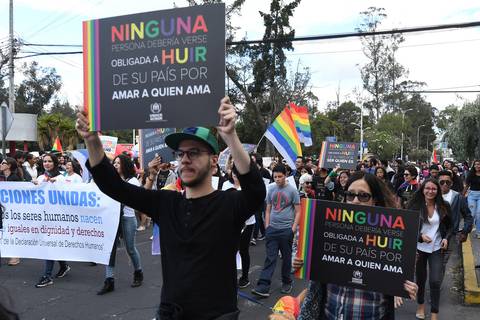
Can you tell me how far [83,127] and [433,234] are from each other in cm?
415

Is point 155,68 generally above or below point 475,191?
above

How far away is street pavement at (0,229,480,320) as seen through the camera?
5.42 m

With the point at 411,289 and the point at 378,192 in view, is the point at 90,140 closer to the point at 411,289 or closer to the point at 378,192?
the point at 378,192

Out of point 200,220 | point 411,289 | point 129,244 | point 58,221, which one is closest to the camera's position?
point 200,220

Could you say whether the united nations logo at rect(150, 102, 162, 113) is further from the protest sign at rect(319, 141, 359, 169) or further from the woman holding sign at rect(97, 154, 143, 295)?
the protest sign at rect(319, 141, 359, 169)

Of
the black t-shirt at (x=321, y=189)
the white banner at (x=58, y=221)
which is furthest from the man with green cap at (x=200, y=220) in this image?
the black t-shirt at (x=321, y=189)

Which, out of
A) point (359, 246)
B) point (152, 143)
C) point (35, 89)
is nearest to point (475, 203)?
point (152, 143)

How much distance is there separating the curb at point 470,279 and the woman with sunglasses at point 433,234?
1.03m

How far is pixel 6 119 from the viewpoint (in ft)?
35.8

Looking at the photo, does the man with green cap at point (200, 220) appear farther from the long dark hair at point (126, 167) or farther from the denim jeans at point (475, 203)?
the denim jeans at point (475, 203)

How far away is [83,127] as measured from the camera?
8.34 ft

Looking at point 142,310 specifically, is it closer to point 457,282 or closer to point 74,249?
point 74,249

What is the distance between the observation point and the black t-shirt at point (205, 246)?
2.20m

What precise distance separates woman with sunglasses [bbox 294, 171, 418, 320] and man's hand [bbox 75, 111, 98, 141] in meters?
1.45
